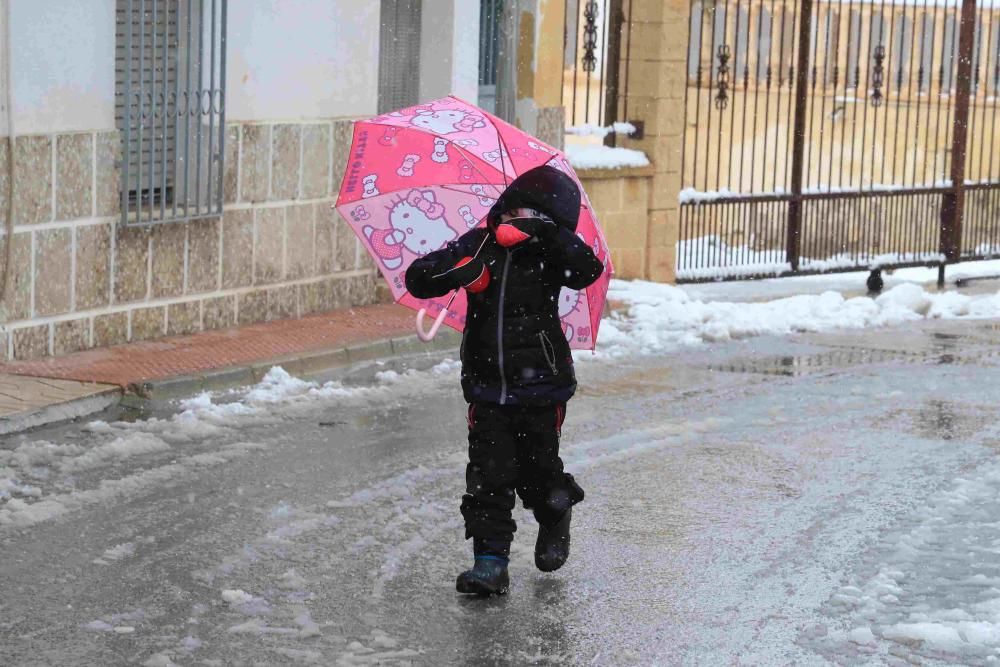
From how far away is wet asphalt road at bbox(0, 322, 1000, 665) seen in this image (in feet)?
19.8

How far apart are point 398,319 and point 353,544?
6.06 metres

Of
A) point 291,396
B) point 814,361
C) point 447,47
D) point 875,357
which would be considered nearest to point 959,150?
point 875,357

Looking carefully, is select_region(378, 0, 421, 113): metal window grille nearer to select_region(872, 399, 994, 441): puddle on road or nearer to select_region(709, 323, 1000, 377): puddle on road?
select_region(709, 323, 1000, 377): puddle on road

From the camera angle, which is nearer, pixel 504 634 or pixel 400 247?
pixel 504 634

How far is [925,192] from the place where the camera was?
1816cm

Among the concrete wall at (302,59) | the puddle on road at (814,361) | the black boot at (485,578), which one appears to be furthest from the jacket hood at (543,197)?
the concrete wall at (302,59)

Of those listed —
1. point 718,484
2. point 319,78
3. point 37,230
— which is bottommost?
point 718,484

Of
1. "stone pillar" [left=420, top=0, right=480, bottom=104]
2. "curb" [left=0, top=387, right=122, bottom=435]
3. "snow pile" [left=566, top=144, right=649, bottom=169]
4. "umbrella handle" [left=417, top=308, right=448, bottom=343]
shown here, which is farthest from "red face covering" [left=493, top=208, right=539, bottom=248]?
"snow pile" [left=566, top=144, right=649, bottom=169]

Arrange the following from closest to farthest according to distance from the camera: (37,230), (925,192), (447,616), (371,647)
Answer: (371,647) < (447,616) < (37,230) < (925,192)

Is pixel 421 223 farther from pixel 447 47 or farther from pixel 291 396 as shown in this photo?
pixel 447 47

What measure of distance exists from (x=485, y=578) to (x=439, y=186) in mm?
1590

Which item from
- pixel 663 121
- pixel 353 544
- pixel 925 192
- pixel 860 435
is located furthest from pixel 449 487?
pixel 925 192

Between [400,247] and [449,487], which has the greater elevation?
[400,247]

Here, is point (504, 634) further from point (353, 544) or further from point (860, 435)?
point (860, 435)
